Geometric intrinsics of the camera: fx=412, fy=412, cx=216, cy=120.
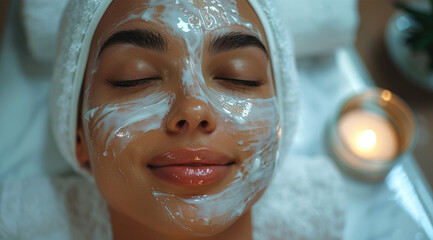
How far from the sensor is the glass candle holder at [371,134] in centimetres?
106

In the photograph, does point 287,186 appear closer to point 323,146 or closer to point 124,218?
point 323,146

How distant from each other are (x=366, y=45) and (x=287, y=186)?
54 cm

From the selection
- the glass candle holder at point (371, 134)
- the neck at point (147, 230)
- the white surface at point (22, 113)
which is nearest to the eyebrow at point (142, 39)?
the neck at point (147, 230)

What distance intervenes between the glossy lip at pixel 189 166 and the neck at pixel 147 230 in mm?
138

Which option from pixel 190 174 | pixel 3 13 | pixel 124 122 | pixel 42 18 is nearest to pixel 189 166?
pixel 190 174

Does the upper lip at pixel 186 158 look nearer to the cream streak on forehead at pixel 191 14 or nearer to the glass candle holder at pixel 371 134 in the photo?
the cream streak on forehead at pixel 191 14

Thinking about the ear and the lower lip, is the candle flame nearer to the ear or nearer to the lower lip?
the lower lip

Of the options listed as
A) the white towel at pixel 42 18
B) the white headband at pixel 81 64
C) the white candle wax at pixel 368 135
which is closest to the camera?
the white headband at pixel 81 64

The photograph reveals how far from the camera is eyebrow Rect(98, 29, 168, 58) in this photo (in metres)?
0.66

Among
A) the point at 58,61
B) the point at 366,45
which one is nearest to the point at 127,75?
the point at 58,61

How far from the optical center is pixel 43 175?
3.21ft

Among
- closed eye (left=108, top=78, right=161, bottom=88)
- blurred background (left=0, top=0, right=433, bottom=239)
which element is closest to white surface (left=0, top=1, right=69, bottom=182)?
blurred background (left=0, top=0, right=433, bottom=239)

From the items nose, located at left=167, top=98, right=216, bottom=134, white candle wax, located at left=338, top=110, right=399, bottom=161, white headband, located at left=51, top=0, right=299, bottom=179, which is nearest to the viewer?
nose, located at left=167, top=98, right=216, bottom=134

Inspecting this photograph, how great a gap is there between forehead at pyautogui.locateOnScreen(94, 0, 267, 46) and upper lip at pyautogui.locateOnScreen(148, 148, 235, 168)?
0.20 metres
